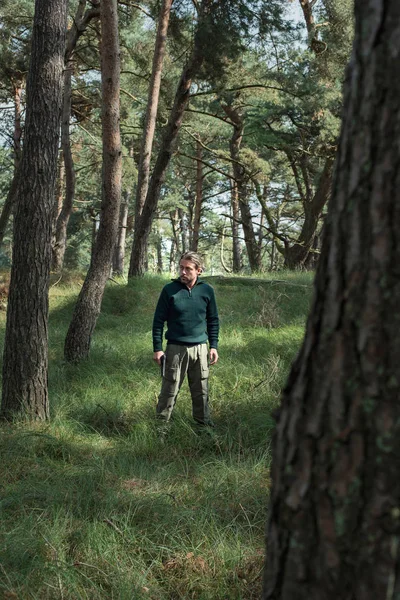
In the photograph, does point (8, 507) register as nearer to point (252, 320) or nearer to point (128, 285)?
point (252, 320)

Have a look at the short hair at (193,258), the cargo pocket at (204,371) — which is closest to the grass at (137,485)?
the cargo pocket at (204,371)

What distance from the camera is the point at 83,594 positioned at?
8.94 feet

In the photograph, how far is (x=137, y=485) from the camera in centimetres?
405

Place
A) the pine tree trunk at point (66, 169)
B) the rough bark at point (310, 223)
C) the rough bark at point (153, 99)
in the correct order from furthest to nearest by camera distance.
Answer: the rough bark at point (310, 223)
the pine tree trunk at point (66, 169)
the rough bark at point (153, 99)

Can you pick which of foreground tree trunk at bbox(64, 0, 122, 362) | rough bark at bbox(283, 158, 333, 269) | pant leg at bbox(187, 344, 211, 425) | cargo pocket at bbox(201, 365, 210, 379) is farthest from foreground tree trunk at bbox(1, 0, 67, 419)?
rough bark at bbox(283, 158, 333, 269)

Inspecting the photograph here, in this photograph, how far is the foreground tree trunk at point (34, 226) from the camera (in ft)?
17.7

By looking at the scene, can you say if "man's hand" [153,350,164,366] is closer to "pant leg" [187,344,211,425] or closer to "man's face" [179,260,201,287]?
"pant leg" [187,344,211,425]

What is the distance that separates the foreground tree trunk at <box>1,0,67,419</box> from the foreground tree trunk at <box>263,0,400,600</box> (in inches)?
179

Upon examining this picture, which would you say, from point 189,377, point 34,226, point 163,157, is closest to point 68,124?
point 163,157

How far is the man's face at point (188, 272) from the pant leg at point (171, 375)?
648 millimetres

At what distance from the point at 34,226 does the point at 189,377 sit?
2.24 metres

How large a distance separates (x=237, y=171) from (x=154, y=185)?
7.67 m

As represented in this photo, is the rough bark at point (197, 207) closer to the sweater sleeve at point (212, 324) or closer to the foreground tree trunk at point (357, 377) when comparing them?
the sweater sleeve at point (212, 324)

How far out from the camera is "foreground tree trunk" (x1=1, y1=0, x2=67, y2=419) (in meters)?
5.39
